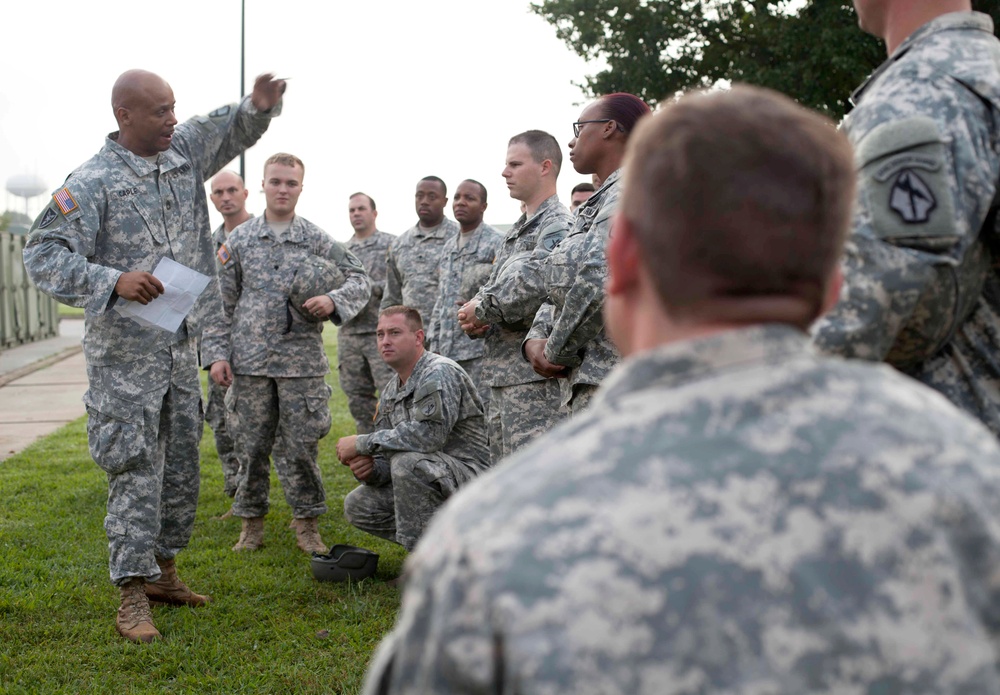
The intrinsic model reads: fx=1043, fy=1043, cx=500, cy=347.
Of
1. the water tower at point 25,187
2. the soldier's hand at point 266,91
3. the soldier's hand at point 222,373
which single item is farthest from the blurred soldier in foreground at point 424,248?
the water tower at point 25,187

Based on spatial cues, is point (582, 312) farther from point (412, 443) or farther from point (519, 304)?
point (412, 443)

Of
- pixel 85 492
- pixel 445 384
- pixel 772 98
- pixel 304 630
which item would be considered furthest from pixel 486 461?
pixel 772 98

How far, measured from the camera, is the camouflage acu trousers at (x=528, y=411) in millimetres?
4762

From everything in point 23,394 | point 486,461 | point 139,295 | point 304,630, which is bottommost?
point 23,394

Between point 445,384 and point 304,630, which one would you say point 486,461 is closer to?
point 445,384

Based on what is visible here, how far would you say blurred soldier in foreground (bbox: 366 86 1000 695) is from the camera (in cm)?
99

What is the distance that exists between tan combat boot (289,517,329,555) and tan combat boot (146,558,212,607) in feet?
3.26

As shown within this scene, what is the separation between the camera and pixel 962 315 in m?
2.03

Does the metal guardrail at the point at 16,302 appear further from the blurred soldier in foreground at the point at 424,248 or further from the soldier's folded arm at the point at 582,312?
the soldier's folded arm at the point at 582,312

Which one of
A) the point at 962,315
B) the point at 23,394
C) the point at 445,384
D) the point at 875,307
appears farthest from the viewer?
the point at 23,394

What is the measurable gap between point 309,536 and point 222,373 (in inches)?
41.8

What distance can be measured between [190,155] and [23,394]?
10.2 m

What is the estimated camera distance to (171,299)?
444 cm

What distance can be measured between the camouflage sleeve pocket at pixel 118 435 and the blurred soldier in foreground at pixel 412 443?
1.15 metres
